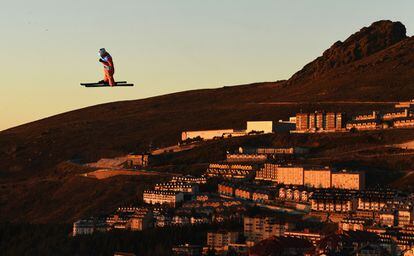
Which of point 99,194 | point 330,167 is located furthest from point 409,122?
point 99,194

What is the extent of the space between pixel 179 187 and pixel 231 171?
1165 centimetres

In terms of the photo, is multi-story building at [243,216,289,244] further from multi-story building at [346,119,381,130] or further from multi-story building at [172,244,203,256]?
multi-story building at [346,119,381,130]

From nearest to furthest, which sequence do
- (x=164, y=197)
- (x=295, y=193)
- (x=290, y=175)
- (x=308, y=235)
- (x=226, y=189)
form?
(x=308, y=235)
(x=295, y=193)
(x=164, y=197)
(x=226, y=189)
(x=290, y=175)

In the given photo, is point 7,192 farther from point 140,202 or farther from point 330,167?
point 330,167

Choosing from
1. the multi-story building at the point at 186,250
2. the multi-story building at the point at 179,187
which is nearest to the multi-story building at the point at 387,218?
the multi-story building at the point at 186,250

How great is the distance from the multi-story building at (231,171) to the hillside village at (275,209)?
118 mm

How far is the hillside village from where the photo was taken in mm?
103500

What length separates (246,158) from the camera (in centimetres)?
16150

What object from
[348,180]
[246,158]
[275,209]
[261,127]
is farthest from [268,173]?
[261,127]

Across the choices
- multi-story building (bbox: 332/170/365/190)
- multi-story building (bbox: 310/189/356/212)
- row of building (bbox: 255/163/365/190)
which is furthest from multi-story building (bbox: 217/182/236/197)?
multi-story building (bbox: 310/189/356/212)

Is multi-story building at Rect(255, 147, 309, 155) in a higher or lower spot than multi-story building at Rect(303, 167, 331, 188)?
higher

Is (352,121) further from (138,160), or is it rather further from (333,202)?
(333,202)

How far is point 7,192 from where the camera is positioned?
177250 millimetres

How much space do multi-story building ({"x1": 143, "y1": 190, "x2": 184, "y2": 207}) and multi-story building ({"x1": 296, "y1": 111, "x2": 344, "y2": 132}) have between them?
1712 inches
